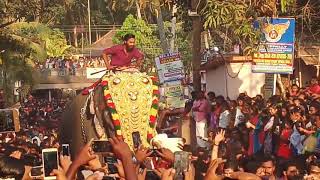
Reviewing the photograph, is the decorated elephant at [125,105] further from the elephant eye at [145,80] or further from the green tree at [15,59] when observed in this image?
the green tree at [15,59]

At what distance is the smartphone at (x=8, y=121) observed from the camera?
6512 millimetres

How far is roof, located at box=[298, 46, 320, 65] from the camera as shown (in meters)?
17.6

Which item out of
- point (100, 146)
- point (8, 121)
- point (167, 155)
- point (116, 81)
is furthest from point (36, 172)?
point (116, 81)

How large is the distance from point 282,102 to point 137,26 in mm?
28139

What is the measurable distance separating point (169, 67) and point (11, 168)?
33.8 feet

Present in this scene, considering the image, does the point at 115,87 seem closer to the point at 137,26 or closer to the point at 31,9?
the point at 31,9

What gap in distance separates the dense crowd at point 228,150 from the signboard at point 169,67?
2.35 metres

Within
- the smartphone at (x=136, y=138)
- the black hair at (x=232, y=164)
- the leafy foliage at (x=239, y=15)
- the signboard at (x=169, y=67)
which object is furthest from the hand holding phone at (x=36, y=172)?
the signboard at (x=169, y=67)

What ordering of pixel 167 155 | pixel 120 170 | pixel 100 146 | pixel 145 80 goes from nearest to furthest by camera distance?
1. pixel 120 170
2. pixel 167 155
3. pixel 100 146
4. pixel 145 80

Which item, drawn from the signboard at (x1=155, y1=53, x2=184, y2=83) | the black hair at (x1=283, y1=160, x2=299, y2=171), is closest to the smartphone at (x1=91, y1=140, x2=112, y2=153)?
the black hair at (x1=283, y1=160, x2=299, y2=171)

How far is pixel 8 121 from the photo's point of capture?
6.54 metres

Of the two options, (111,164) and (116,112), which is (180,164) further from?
(116,112)

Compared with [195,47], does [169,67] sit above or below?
below

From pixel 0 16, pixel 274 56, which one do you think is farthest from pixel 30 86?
pixel 274 56
